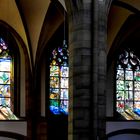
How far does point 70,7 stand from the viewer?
48.6 ft

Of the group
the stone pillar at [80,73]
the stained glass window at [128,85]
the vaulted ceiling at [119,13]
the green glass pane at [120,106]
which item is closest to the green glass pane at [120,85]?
the stained glass window at [128,85]

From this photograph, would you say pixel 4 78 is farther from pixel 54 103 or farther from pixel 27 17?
pixel 27 17

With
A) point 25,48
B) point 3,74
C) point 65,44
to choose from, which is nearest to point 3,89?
point 3,74

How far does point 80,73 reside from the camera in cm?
1429

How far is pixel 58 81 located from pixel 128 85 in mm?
3658

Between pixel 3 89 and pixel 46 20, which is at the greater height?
pixel 46 20

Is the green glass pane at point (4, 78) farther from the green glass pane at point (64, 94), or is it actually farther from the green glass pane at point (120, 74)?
the green glass pane at point (120, 74)

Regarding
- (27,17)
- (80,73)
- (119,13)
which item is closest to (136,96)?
(119,13)

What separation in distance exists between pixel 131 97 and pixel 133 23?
4084mm

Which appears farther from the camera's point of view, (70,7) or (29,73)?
(29,73)

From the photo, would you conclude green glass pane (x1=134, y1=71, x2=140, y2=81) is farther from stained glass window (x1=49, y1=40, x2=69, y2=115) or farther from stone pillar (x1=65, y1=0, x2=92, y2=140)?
stone pillar (x1=65, y1=0, x2=92, y2=140)

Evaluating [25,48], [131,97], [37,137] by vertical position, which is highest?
[25,48]

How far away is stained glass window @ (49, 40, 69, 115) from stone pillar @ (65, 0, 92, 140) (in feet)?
28.8

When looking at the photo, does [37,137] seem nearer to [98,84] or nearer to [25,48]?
[25,48]
